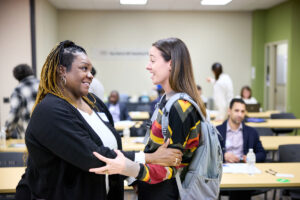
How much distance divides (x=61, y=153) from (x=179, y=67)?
678 mm

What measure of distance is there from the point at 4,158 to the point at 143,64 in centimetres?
686

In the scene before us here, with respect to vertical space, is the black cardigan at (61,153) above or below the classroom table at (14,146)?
above

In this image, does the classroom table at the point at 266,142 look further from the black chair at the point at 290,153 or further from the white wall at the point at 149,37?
the white wall at the point at 149,37

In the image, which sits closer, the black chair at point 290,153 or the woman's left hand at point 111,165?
the woman's left hand at point 111,165

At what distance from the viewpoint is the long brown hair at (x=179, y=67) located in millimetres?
1509

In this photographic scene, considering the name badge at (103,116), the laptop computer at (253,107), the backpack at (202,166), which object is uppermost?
the name badge at (103,116)

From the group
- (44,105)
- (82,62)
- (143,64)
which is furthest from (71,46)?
(143,64)

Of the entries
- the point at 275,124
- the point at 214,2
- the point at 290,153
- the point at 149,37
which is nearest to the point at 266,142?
the point at 290,153

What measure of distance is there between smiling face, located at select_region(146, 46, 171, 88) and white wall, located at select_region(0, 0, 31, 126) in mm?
5972

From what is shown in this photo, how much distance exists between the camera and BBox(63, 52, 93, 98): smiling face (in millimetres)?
1460

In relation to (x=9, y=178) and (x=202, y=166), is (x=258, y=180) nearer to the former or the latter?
(x=202, y=166)

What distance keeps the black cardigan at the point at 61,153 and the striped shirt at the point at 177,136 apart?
138 millimetres

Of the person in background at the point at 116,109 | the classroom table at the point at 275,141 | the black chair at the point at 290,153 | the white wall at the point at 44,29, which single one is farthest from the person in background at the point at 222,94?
the white wall at the point at 44,29

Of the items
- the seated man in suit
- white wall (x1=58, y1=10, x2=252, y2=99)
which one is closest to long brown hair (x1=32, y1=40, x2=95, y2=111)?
the seated man in suit
